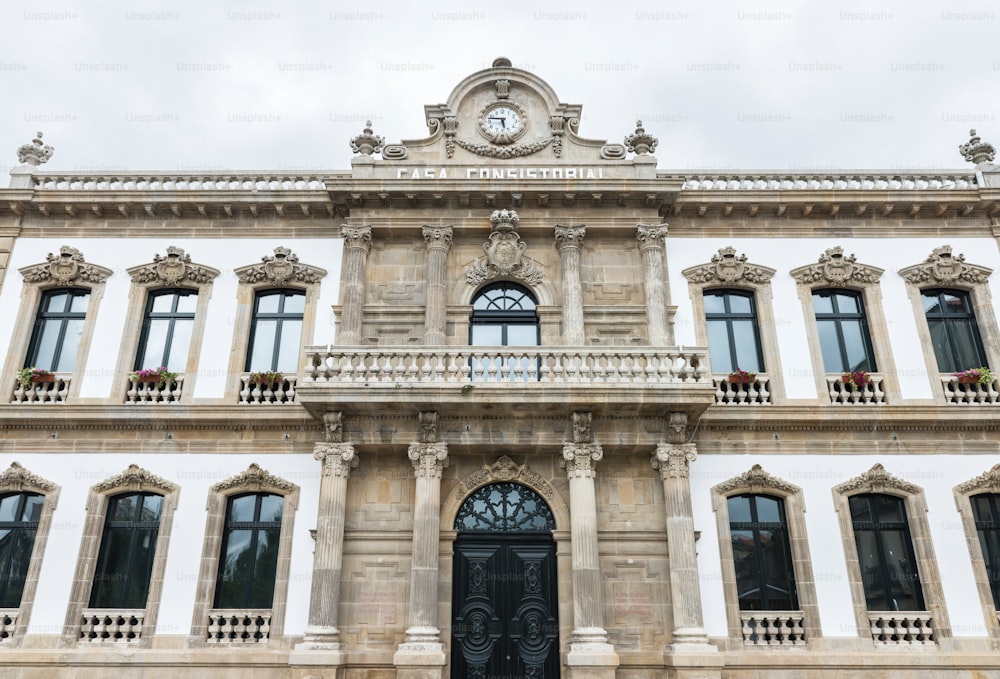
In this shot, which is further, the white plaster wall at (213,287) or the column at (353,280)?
the white plaster wall at (213,287)

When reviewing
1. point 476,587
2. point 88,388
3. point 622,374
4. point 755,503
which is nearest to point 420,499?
point 476,587

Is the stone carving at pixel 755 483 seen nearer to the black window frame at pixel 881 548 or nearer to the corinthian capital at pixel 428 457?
the black window frame at pixel 881 548

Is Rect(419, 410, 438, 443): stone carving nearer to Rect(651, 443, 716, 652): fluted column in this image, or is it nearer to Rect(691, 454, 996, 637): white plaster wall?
Rect(651, 443, 716, 652): fluted column

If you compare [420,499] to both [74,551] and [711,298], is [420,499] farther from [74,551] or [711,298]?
[711,298]

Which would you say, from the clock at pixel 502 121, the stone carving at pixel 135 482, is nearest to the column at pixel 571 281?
the clock at pixel 502 121

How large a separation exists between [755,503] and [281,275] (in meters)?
11.8

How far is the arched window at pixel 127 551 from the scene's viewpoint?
13.5 metres

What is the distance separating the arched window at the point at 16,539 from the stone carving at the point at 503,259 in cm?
1058

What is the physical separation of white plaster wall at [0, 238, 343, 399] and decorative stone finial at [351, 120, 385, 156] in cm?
232

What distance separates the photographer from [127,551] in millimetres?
13766

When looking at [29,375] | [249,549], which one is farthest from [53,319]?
[249,549]

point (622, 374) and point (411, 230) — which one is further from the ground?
point (411, 230)

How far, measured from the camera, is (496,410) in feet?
43.7

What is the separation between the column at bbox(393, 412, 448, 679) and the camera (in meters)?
11.9
